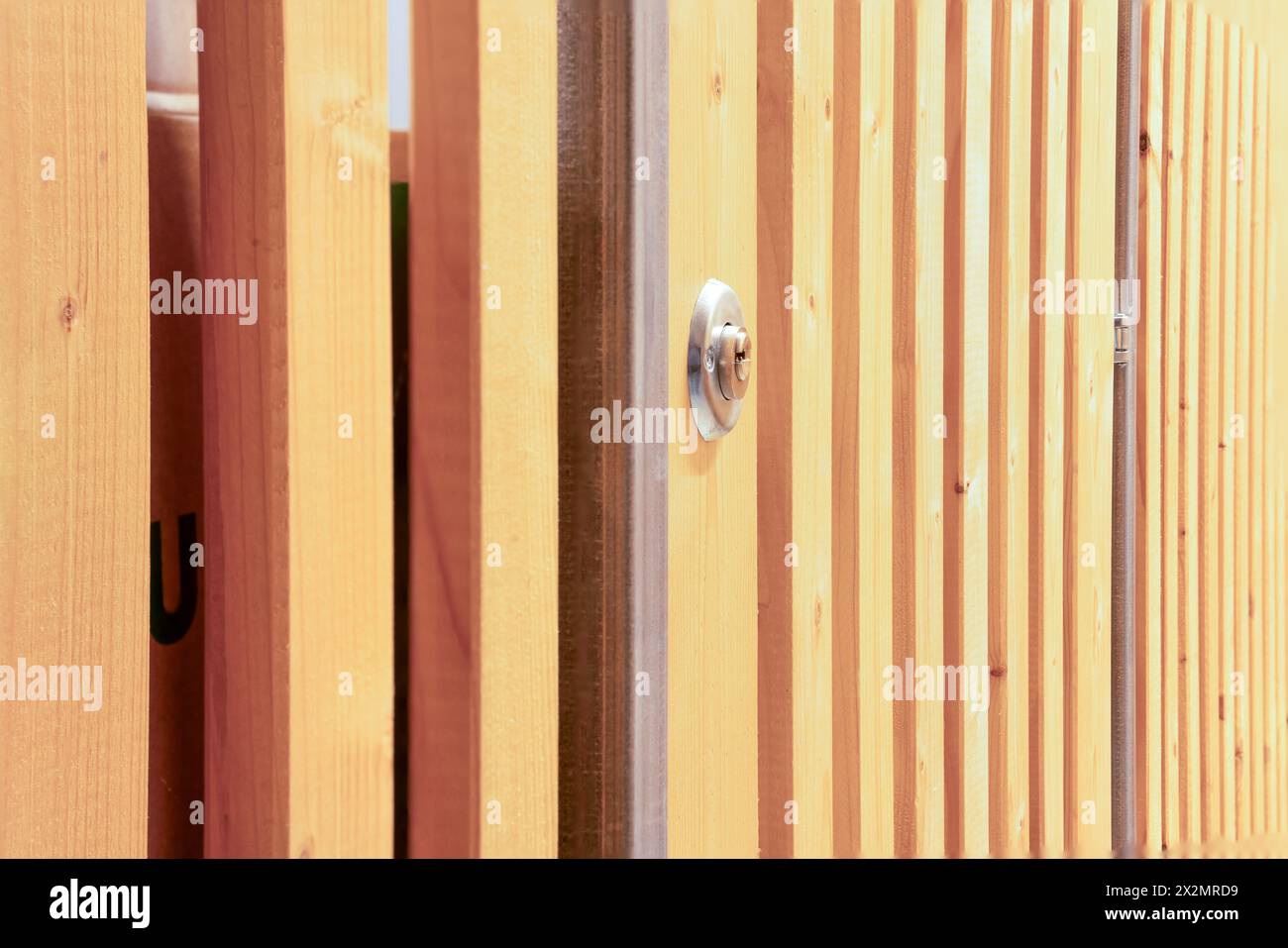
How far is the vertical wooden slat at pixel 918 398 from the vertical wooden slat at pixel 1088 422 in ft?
1.47

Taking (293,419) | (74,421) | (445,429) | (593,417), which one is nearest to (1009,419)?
(593,417)

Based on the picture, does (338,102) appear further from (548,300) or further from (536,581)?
(536,581)

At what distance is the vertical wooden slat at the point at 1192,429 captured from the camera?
81.5 inches

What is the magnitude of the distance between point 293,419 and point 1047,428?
1239 millimetres

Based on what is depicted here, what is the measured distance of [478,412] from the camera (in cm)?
69

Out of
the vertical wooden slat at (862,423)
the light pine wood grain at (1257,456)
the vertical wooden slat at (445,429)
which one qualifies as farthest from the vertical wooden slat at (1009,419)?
the light pine wood grain at (1257,456)

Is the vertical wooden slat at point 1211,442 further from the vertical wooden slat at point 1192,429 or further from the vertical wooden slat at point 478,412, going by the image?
the vertical wooden slat at point 478,412

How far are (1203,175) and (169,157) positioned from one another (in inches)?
83.1

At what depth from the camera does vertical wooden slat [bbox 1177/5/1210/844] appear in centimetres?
207

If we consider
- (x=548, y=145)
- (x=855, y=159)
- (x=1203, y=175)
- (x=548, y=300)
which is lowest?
(x=548, y=300)

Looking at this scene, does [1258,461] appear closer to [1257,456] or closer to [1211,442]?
[1257,456]

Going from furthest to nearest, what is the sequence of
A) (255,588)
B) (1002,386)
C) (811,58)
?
(1002,386)
(811,58)
(255,588)

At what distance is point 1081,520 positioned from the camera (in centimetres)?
169
